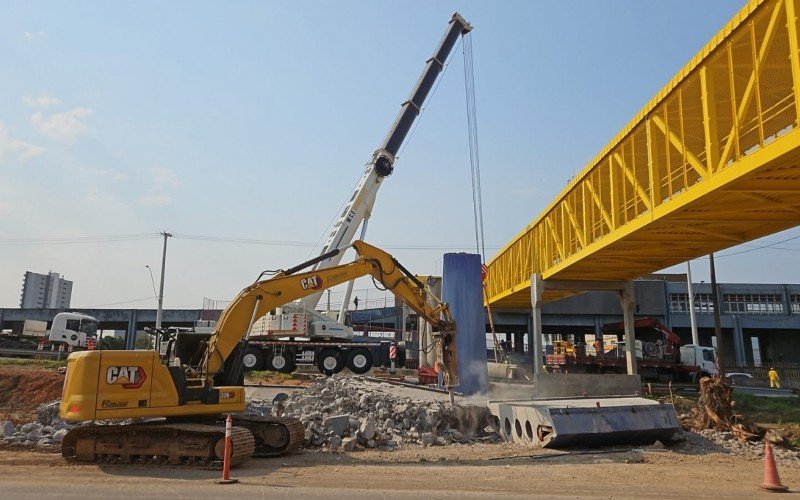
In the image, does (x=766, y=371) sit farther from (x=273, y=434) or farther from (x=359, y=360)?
(x=273, y=434)

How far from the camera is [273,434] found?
38.0 ft

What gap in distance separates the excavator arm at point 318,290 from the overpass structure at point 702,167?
Result: 5932mm

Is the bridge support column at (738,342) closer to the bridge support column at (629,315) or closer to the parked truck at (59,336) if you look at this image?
the bridge support column at (629,315)

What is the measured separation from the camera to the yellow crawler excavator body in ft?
32.3

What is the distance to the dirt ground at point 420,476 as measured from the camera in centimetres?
834

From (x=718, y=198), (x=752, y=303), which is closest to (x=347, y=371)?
(x=718, y=198)

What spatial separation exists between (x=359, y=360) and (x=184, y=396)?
18232 millimetres

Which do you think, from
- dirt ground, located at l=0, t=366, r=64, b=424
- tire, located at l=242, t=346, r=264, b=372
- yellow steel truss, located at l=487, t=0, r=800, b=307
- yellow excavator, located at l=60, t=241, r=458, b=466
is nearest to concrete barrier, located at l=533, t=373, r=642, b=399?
yellow steel truss, located at l=487, t=0, r=800, b=307

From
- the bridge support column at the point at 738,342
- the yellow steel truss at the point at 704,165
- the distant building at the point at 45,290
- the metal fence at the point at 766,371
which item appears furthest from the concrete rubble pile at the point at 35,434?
the distant building at the point at 45,290

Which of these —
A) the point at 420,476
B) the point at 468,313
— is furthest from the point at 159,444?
the point at 468,313

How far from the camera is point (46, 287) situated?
139 metres

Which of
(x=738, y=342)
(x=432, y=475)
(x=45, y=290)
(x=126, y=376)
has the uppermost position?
(x=45, y=290)

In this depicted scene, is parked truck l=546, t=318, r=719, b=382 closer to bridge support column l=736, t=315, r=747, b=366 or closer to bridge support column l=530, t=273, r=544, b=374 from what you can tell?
bridge support column l=530, t=273, r=544, b=374

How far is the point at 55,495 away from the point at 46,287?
504ft
